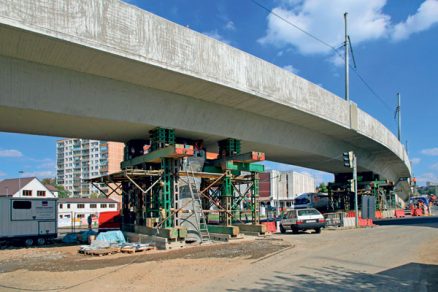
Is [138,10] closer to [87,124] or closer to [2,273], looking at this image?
[87,124]

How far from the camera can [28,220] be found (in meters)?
25.7

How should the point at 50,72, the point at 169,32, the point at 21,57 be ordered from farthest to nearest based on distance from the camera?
the point at 169,32 < the point at 50,72 < the point at 21,57

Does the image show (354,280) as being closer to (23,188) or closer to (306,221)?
(306,221)

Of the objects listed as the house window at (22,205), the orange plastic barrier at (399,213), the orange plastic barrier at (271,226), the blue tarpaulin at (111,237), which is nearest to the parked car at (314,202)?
the orange plastic barrier at (399,213)

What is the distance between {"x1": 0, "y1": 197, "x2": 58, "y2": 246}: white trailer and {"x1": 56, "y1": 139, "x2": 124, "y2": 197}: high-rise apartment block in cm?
10408

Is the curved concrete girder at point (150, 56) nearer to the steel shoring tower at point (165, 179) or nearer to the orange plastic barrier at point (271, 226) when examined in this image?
the steel shoring tower at point (165, 179)

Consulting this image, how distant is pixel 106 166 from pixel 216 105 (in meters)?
116

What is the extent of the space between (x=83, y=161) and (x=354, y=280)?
5935 inches

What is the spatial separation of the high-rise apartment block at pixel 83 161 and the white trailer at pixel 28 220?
341 feet

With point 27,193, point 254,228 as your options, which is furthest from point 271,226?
point 27,193

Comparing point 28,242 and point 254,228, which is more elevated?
point 254,228

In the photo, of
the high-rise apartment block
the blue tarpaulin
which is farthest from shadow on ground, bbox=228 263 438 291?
the high-rise apartment block

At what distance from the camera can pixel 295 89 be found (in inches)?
873

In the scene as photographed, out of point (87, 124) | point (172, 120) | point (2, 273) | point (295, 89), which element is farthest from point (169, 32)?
point (2, 273)
